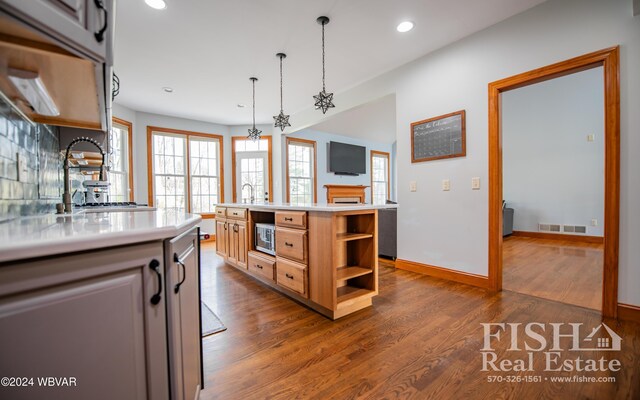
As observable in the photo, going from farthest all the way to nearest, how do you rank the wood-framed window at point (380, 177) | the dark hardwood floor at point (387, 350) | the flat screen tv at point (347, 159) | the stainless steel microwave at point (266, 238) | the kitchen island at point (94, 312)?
the wood-framed window at point (380, 177), the flat screen tv at point (347, 159), the stainless steel microwave at point (266, 238), the dark hardwood floor at point (387, 350), the kitchen island at point (94, 312)

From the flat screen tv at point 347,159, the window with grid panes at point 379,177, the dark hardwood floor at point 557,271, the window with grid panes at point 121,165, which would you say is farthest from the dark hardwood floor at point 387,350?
the window with grid panes at point 379,177

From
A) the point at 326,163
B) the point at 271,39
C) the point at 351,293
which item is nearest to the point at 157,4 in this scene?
the point at 271,39

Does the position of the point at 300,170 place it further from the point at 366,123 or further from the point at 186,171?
the point at 186,171

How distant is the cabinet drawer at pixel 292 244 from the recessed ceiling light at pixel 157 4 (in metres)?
2.27

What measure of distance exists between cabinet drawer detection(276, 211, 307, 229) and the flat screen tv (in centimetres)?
455

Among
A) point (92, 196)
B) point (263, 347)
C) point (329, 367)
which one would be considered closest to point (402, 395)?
point (329, 367)

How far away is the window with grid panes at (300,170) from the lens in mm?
6203

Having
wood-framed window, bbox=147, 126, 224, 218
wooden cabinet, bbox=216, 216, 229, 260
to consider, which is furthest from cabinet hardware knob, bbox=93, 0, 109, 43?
wood-framed window, bbox=147, 126, 224, 218

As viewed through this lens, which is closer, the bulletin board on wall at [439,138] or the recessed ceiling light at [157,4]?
the recessed ceiling light at [157,4]

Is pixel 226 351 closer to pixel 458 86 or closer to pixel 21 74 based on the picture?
pixel 21 74

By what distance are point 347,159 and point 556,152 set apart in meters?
4.52

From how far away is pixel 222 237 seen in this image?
11.8 ft

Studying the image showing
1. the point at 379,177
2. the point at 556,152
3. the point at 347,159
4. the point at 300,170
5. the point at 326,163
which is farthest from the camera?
the point at 379,177

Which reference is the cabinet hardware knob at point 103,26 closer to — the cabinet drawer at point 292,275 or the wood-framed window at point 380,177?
the cabinet drawer at point 292,275
